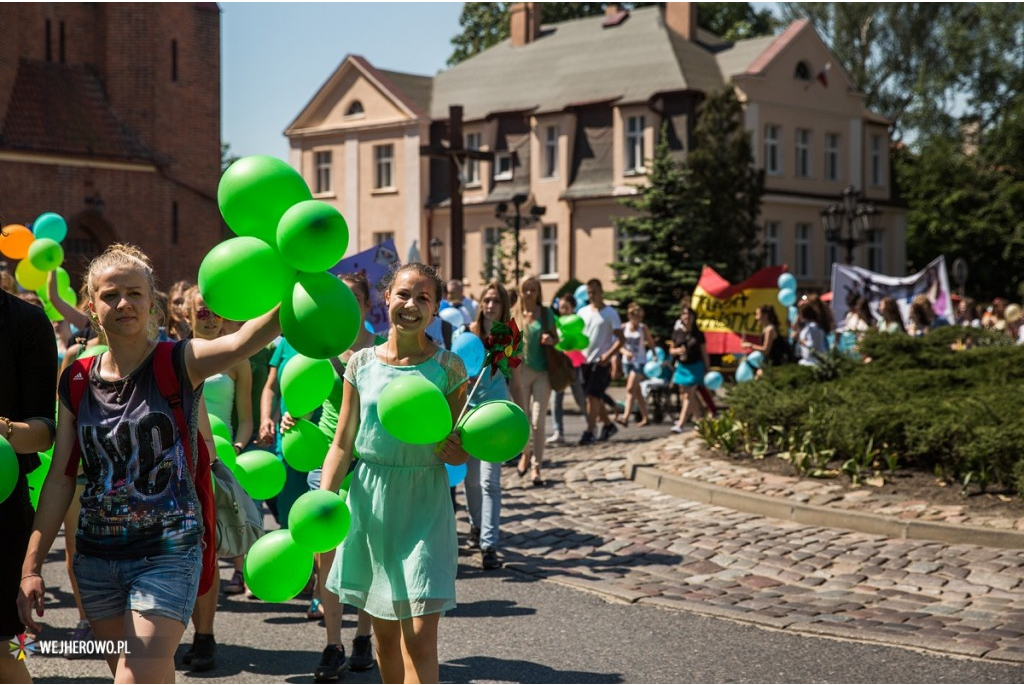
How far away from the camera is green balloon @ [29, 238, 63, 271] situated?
11336 millimetres

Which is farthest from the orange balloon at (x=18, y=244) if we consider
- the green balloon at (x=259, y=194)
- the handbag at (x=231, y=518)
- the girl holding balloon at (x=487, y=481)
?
the green balloon at (x=259, y=194)

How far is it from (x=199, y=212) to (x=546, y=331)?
3249 centimetres

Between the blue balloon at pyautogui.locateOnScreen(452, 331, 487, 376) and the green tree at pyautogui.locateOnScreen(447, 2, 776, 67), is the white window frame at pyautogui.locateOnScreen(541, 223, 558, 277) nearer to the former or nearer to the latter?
the green tree at pyautogui.locateOnScreen(447, 2, 776, 67)

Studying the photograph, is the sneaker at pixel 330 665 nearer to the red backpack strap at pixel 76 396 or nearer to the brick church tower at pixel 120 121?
the red backpack strap at pixel 76 396

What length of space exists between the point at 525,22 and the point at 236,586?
47.6 m

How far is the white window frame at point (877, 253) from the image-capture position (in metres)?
51.0

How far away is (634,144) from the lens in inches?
1812

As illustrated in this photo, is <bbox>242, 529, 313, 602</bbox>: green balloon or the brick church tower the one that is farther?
the brick church tower

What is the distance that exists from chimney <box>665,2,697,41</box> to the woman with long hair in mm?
37850

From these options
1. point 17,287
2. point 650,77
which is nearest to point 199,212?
point 650,77

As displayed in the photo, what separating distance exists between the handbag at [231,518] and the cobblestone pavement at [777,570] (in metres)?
2.51

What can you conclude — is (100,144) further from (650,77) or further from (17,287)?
(17,287)

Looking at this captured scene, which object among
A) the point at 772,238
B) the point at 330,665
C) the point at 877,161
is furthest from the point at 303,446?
the point at 877,161

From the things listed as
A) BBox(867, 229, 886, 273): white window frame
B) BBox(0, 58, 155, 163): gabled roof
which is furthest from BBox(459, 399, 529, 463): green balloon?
BBox(867, 229, 886, 273): white window frame
